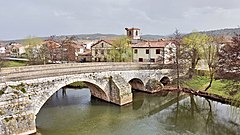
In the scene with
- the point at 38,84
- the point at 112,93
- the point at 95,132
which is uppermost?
the point at 38,84

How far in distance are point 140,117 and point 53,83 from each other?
850 cm

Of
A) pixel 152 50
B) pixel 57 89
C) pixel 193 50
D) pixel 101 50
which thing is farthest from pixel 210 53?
pixel 101 50

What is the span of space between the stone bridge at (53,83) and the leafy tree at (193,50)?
10.1 ft

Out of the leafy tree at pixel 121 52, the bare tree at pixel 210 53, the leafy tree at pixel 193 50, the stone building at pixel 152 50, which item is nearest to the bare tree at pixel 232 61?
the bare tree at pixel 210 53

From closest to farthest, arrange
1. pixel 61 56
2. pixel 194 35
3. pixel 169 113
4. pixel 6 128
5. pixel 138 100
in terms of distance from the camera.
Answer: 1. pixel 6 128
2. pixel 169 113
3. pixel 138 100
4. pixel 194 35
5. pixel 61 56

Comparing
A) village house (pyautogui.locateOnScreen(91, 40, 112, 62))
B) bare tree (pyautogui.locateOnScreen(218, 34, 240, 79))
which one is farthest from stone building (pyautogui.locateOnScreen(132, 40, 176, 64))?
bare tree (pyautogui.locateOnScreen(218, 34, 240, 79))

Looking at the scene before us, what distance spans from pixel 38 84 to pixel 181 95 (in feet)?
59.7

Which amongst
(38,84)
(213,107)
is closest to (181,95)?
(213,107)

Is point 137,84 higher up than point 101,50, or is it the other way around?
point 101,50

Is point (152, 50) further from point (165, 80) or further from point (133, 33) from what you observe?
point (133, 33)

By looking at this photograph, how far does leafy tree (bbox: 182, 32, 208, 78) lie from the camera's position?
116ft

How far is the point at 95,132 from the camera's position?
19.5 meters

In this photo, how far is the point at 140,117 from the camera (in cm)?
2342

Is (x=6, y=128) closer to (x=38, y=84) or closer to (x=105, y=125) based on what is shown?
(x=38, y=84)
